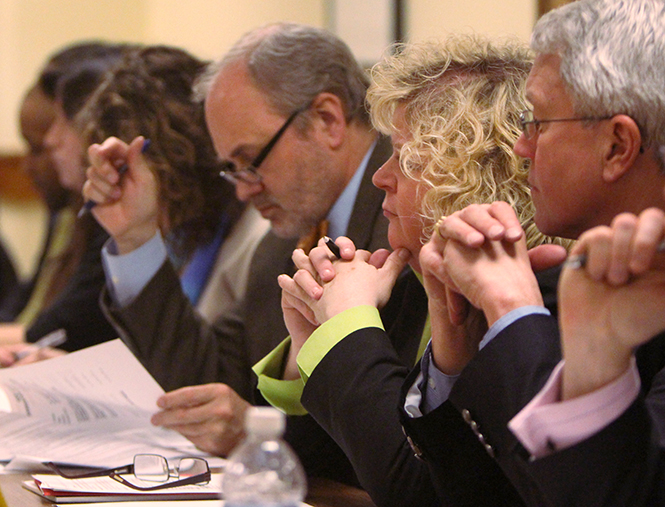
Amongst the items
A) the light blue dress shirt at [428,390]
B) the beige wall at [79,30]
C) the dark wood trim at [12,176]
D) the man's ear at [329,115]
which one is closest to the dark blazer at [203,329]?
the man's ear at [329,115]

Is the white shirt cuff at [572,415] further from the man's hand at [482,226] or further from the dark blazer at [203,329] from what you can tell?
the dark blazer at [203,329]

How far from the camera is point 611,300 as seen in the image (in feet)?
2.68

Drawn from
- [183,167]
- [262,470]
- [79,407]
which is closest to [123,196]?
[183,167]

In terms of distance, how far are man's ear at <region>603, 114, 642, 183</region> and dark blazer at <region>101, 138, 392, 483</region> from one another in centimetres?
85

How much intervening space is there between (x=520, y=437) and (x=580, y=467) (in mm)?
67

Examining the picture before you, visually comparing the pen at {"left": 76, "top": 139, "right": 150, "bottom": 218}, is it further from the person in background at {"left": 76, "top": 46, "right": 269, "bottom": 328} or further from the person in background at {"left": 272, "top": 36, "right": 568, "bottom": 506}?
the person in background at {"left": 272, "top": 36, "right": 568, "bottom": 506}

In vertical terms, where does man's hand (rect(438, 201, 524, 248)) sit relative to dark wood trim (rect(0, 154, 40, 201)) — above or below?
above

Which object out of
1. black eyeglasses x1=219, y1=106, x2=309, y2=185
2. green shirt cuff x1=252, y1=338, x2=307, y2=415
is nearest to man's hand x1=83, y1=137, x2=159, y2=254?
black eyeglasses x1=219, y1=106, x2=309, y2=185

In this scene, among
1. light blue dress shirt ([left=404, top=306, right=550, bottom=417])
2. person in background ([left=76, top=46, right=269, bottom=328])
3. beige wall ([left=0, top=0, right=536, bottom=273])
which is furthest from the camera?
beige wall ([left=0, top=0, right=536, bottom=273])

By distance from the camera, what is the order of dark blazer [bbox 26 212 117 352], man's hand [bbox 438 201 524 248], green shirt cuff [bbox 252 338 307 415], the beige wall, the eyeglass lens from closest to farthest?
1. man's hand [bbox 438 201 524 248]
2. the eyeglass lens
3. green shirt cuff [bbox 252 338 307 415]
4. dark blazer [bbox 26 212 117 352]
5. the beige wall

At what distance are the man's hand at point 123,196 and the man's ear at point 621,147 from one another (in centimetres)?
137

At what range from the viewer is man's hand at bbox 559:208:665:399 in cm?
78

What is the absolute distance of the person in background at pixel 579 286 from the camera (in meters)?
0.81

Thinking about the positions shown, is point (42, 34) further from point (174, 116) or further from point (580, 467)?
point (580, 467)
